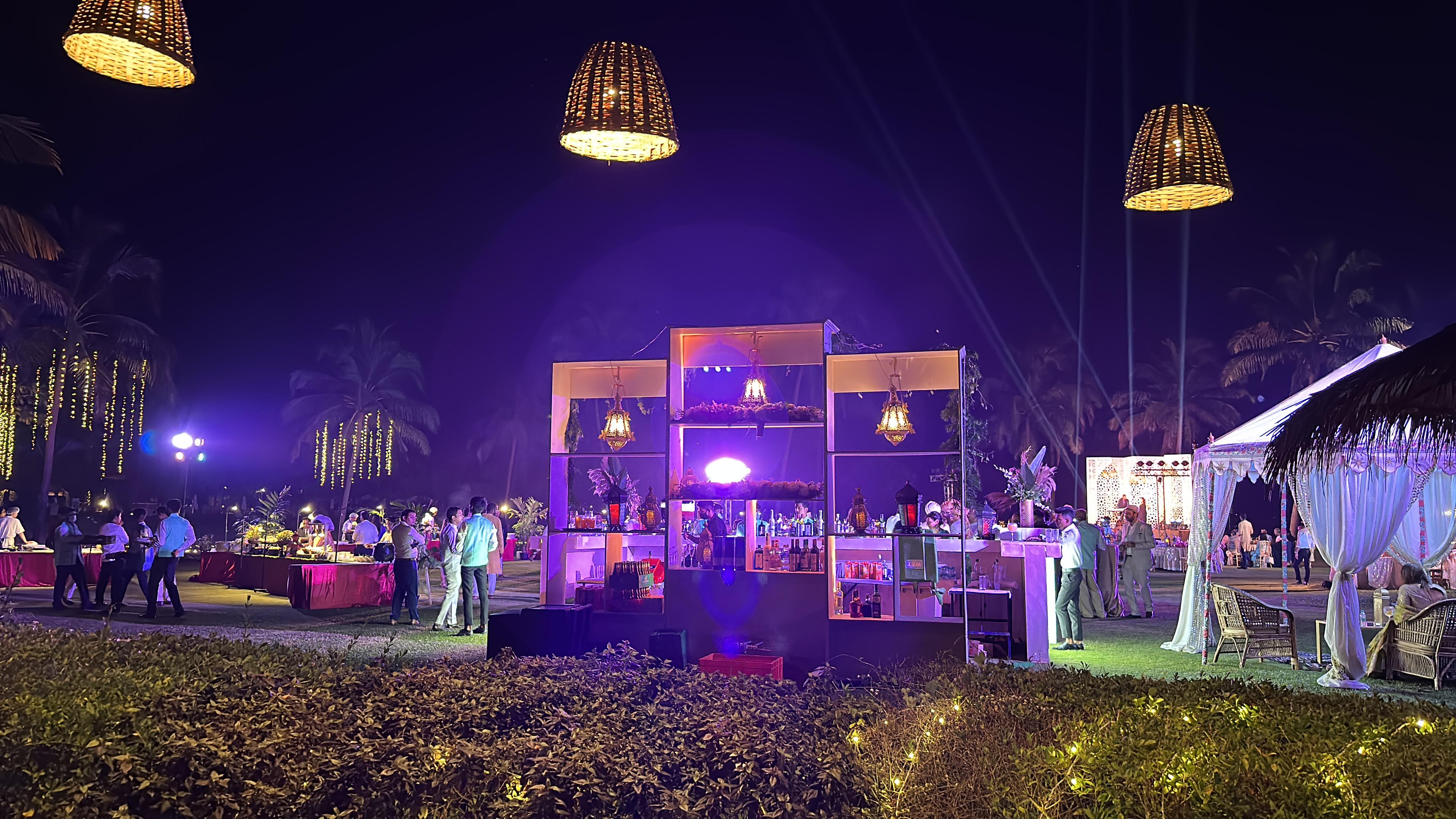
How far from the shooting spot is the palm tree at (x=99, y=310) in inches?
1089

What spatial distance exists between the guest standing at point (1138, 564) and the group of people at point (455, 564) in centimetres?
1048

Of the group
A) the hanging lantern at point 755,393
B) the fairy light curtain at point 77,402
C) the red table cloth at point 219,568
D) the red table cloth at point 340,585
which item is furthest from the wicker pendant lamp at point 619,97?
the fairy light curtain at point 77,402

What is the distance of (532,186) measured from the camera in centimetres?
2720

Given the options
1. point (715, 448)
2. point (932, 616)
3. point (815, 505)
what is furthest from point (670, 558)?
point (815, 505)

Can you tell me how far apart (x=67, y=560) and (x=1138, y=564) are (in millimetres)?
17281

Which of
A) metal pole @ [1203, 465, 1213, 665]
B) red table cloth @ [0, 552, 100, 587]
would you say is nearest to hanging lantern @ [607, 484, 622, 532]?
metal pole @ [1203, 465, 1213, 665]

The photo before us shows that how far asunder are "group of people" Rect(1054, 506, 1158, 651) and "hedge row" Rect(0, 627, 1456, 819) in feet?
25.8

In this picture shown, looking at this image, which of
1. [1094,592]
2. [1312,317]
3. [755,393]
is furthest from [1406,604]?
[1312,317]

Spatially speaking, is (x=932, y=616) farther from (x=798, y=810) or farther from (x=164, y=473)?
(x=164, y=473)

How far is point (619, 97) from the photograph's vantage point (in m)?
5.57

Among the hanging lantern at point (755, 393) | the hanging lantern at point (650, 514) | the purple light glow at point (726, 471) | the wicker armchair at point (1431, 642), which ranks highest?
the hanging lantern at point (755, 393)

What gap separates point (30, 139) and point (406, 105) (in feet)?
27.8

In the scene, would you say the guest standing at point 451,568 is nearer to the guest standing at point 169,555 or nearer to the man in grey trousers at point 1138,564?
the guest standing at point 169,555

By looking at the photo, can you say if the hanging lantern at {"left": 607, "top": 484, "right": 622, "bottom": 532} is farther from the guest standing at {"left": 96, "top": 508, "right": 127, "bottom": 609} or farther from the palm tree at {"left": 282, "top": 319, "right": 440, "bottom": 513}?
the palm tree at {"left": 282, "top": 319, "right": 440, "bottom": 513}
